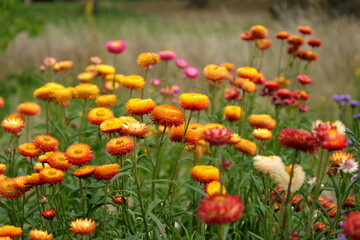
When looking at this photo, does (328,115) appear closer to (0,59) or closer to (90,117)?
(90,117)

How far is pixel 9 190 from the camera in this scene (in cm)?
182

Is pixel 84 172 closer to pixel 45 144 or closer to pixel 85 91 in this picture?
pixel 45 144

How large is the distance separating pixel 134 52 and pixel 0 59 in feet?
7.83

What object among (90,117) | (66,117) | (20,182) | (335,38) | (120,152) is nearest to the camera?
(120,152)

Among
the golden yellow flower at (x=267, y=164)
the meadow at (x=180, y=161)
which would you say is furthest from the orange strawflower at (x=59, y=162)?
the golden yellow flower at (x=267, y=164)

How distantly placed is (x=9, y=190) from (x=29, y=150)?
19 centimetres

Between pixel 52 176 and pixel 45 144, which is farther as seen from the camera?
pixel 45 144

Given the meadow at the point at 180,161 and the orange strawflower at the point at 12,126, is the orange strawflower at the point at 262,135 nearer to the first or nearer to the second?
the meadow at the point at 180,161

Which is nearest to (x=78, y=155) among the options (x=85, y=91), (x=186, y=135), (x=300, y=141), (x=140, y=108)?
(x=140, y=108)

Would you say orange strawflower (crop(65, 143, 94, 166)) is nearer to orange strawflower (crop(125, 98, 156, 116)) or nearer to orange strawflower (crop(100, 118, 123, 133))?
orange strawflower (crop(100, 118, 123, 133))

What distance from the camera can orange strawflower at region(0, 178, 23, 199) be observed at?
5.95 feet

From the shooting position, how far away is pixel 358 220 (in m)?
1.18

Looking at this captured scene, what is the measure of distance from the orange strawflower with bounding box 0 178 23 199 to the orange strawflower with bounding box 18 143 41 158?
128 millimetres

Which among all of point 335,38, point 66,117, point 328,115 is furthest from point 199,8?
point 66,117
